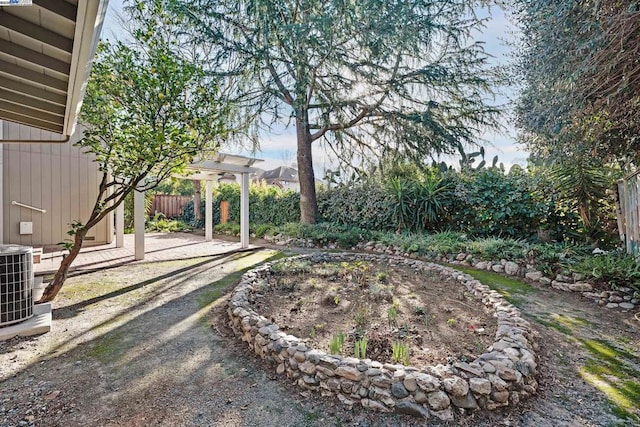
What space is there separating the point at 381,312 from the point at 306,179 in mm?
7296

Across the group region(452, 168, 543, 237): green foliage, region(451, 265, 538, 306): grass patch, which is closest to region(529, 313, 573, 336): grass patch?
region(451, 265, 538, 306): grass patch

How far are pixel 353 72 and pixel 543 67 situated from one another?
16.3 ft

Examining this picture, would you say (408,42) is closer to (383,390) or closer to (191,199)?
(383,390)

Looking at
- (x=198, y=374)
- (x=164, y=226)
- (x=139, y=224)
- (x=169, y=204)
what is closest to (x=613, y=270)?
(x=198, y=374)

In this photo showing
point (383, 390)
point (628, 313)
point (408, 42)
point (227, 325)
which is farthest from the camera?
point (408, 42)

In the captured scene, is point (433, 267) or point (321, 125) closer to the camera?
point (433, 267)

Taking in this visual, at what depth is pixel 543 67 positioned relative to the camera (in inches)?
159

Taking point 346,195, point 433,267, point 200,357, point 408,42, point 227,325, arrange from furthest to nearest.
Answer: point 346,195 < point 408,42 < point 433,267 < point 227,325 < point 200,357

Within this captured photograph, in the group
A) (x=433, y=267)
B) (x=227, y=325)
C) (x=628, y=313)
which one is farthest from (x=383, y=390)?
(x=433, y=267)

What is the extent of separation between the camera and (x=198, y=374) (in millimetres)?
2547

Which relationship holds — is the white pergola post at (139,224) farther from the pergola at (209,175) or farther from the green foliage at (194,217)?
the green foliage at (194,217)

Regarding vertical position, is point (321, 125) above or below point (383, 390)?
above

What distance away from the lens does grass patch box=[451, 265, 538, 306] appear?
14.8ft

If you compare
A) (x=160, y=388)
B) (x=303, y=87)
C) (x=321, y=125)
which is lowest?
(x=160, y=388)
